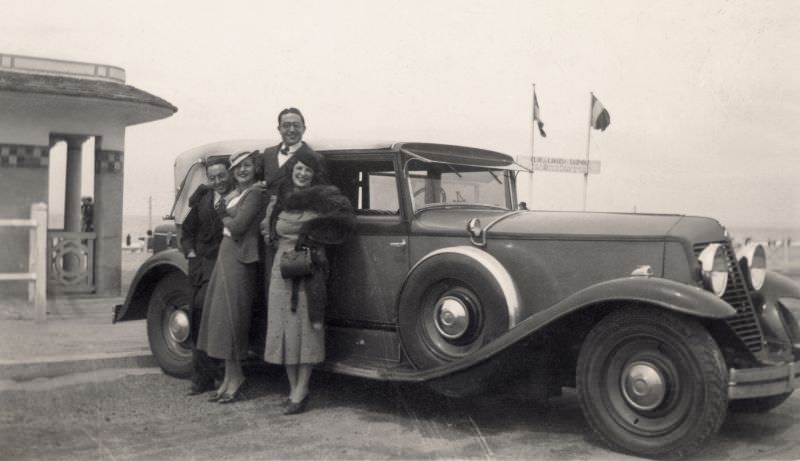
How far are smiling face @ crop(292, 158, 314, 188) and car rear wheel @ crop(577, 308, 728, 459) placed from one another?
2.06 m

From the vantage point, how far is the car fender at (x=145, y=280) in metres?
6.45

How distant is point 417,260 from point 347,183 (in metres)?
0.88

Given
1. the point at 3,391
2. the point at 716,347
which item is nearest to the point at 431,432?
the point at 716,347

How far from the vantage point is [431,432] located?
187 inches

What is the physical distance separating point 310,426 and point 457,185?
6.51 feet

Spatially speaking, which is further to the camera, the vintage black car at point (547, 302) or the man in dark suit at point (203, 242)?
the man in dark suit at point (203, 242)

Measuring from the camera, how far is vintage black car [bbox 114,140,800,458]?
4.13 meters

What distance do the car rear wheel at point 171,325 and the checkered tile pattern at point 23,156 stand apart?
15.1 ft

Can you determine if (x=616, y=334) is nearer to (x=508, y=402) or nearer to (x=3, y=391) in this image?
(x=508, y=402)

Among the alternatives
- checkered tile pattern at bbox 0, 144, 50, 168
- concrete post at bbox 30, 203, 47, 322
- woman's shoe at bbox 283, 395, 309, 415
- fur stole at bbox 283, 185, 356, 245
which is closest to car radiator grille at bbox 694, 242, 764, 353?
fur stole at bbox 283, 185, 356, 245

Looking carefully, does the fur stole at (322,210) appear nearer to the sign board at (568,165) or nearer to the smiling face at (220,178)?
the smiling face at (220,178)

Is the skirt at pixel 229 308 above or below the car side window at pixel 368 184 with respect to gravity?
below

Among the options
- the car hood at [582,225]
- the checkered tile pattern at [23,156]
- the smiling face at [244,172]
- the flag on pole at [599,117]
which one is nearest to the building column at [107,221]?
the checkered tile pattern at [23,156]

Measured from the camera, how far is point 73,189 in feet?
38.6
